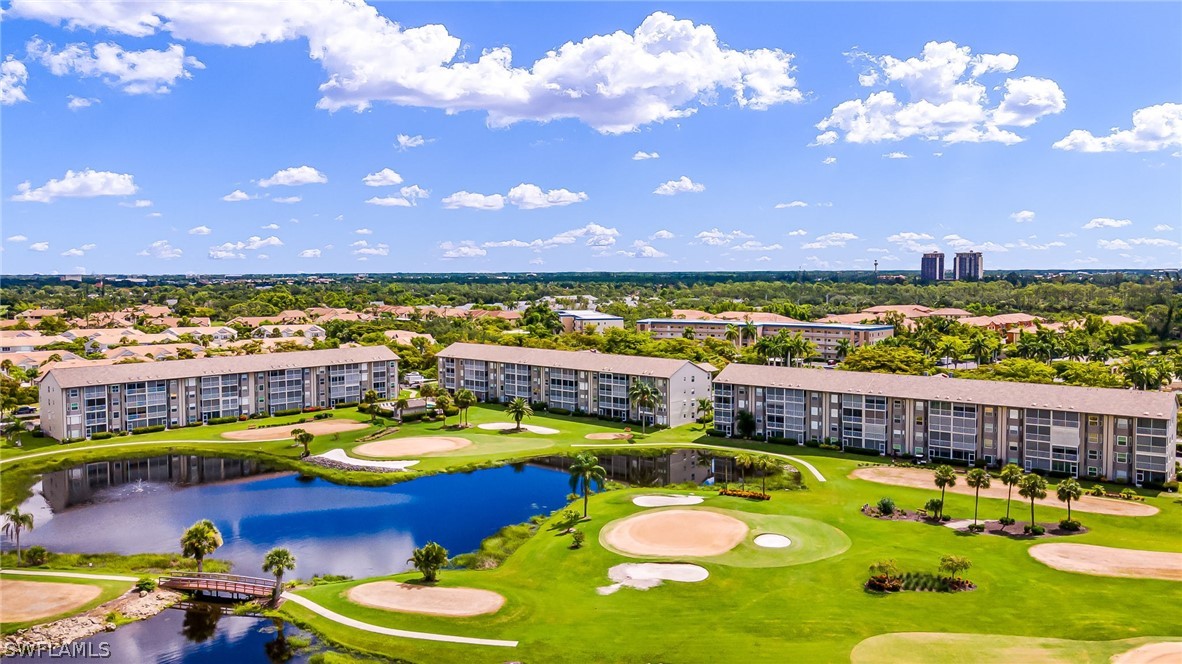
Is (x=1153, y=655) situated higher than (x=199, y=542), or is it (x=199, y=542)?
(x=199, y=542)

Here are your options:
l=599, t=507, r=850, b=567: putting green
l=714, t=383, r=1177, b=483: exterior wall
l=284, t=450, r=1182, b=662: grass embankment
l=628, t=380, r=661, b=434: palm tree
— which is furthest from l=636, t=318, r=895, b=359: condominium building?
l=284, t=450, r=1182, b=662: grass embankment

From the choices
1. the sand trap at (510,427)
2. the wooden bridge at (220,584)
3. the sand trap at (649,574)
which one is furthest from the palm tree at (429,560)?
the sand trap at (510,427)

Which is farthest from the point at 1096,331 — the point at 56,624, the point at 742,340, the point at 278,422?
the point at 56,624

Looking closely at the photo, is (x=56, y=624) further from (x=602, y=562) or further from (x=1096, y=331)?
(x=1096, y=331)

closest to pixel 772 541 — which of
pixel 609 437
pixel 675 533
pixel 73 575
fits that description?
pixel 675 533

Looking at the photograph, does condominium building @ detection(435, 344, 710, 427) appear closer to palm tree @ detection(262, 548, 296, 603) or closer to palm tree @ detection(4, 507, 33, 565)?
palm tree @ detection(262, 548, 296, 603)

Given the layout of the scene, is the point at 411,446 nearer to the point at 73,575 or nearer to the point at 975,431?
the point at 73,575

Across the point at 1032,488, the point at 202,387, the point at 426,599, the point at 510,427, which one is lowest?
the point at 426,599
